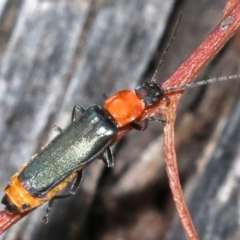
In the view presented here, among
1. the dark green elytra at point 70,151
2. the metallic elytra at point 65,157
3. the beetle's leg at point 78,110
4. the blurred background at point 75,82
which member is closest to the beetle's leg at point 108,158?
the metallic elytra at point 65,157

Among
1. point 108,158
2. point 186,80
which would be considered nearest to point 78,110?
point 108,158

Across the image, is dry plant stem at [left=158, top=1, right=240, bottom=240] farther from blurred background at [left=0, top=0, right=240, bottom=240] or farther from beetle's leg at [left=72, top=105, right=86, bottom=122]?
blurred background at [left=0, top=0, right=240, bottom=240]

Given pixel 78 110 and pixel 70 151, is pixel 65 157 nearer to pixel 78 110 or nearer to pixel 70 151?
pixel 70 151

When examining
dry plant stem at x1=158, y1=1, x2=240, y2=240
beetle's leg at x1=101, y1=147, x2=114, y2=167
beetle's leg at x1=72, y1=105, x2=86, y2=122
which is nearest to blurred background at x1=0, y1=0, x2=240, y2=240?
beetle's leg at x1=72, y1=105, x2=86, y2=122

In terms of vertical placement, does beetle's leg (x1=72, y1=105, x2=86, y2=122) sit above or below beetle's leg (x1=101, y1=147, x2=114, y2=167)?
above

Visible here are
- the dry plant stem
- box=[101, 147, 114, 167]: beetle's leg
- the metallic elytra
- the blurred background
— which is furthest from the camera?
the blurred background

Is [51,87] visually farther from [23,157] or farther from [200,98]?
[200,98]

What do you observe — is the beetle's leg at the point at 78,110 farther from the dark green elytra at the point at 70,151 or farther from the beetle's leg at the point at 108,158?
the beetle's leg at the point at 108,158

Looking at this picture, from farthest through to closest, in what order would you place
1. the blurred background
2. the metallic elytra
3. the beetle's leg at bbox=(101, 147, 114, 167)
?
the blurred background
the beetle's leg at bbox=(101, 147, 114, 167)
the metallic elytra
